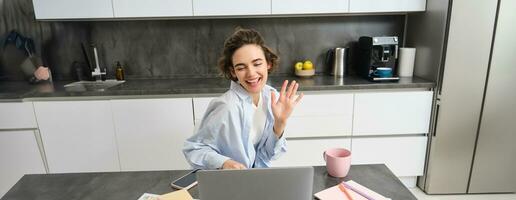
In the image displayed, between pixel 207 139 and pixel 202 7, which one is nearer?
pixel 207 139

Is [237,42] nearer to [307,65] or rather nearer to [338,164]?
[338,164]

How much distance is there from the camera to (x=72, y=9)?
2080 millimetres

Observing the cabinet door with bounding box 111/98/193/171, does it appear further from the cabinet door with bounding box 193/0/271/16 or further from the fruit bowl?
the fruit bowl

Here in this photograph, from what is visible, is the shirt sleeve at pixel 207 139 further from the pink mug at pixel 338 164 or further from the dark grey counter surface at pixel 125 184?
the pink mug at pixel 338 164

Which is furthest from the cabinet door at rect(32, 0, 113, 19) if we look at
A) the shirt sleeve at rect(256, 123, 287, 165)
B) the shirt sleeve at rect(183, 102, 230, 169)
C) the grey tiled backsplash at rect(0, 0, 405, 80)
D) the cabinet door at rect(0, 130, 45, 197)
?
the shirt sleeve at rect(256, 123, 287, 165)

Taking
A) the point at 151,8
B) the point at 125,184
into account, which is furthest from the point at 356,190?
the point at 151,8

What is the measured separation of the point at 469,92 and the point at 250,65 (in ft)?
5.38

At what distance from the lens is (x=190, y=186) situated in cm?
89

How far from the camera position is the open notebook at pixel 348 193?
0.82 meters

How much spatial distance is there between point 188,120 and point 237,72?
1115 millimetres

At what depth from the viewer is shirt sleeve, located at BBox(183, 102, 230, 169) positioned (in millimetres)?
985

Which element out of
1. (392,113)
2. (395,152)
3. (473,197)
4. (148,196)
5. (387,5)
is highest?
(387,5)

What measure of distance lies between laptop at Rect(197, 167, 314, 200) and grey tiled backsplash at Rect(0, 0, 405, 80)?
196 cm

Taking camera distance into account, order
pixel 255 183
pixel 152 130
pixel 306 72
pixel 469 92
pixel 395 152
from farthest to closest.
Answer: pixel 306 72
pixel 395 152
pixel 152 130
pixel 469 92
pixel 255 183
